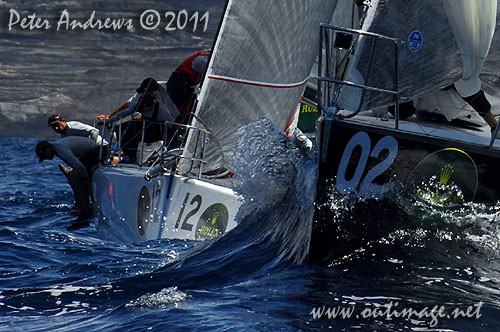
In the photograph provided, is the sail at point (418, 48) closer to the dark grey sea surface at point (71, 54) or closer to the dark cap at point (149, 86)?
the dark cap at point (149, 86)

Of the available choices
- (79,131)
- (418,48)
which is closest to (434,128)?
(418,48)

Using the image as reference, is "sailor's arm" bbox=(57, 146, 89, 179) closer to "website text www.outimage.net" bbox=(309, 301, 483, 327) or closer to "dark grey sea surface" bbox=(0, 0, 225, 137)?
"website text www.outimage.net" bbox=(309, 301, 483, 327)

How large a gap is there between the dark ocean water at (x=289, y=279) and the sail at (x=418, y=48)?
751 mm

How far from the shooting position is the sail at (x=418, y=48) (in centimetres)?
497

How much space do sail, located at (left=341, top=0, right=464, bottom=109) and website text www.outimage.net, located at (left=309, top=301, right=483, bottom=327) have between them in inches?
62.8

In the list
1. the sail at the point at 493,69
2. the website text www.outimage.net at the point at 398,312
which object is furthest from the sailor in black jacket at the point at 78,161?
the website text www.outimage.net at the point at 398,312

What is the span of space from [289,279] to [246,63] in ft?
10.8

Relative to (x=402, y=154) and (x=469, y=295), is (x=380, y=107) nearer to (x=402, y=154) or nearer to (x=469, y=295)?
(x=402, y=154)

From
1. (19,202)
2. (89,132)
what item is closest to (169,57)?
(19,202)

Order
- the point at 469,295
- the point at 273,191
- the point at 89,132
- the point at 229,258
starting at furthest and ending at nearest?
the point at 89,132
the point at 273,191
the point at 229,258
the point at 469,295

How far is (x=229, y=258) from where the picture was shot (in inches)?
192

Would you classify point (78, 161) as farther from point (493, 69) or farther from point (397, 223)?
point (493, 69)

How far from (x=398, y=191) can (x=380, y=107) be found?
542 mm

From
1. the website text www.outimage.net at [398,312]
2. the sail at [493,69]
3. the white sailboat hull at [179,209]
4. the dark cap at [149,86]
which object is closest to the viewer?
the website text www.outimage.net at [398,312]
